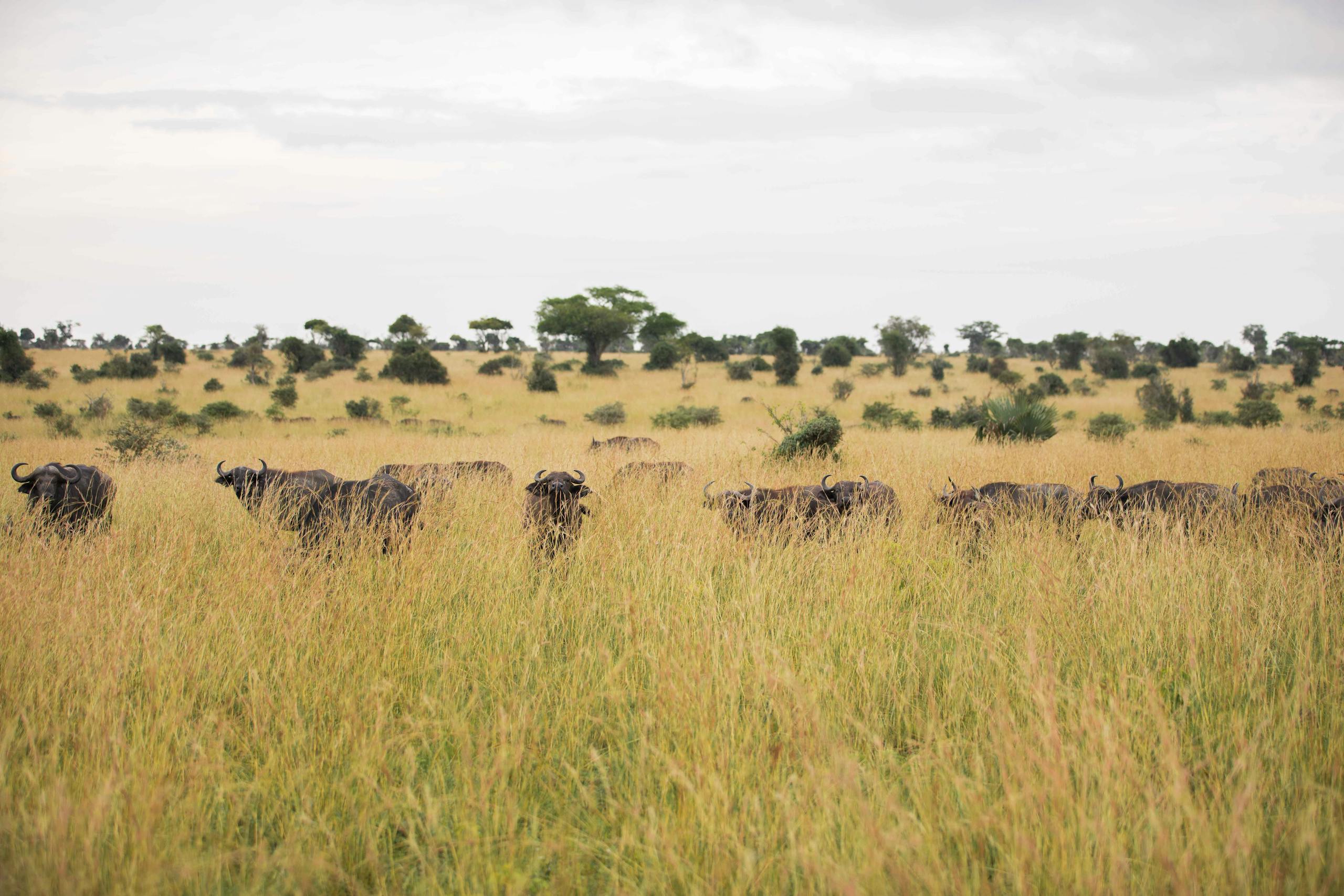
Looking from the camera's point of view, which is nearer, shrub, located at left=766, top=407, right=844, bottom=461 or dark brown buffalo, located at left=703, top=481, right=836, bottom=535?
dark brown buffalo, located at left=703, top=481, right=836, bottom=535

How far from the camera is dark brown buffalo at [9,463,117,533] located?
245 inches

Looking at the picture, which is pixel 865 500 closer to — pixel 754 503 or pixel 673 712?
pixel 754 503

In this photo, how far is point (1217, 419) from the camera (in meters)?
22.6

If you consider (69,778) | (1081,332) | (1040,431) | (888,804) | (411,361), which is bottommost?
(69,778)

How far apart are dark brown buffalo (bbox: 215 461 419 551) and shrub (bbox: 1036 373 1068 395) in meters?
31.7

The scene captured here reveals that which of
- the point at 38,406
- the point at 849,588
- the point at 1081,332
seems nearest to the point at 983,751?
the point at 849,588

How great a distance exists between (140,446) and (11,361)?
22163mm

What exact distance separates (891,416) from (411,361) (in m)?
21.8

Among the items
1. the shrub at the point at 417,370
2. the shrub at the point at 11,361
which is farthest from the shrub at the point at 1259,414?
the shrub at the point at 11,361

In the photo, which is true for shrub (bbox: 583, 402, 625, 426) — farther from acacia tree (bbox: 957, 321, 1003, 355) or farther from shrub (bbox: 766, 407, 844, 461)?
acacia tree (bbox: 957, 321, 1003, 355)

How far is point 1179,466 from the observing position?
10.8 metres

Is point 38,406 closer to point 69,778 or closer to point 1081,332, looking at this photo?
point 69,778

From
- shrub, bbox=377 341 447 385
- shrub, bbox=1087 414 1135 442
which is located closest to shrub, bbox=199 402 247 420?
shrub, bbox=377 341 447 385

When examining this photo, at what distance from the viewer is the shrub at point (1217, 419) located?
71.8 ft
